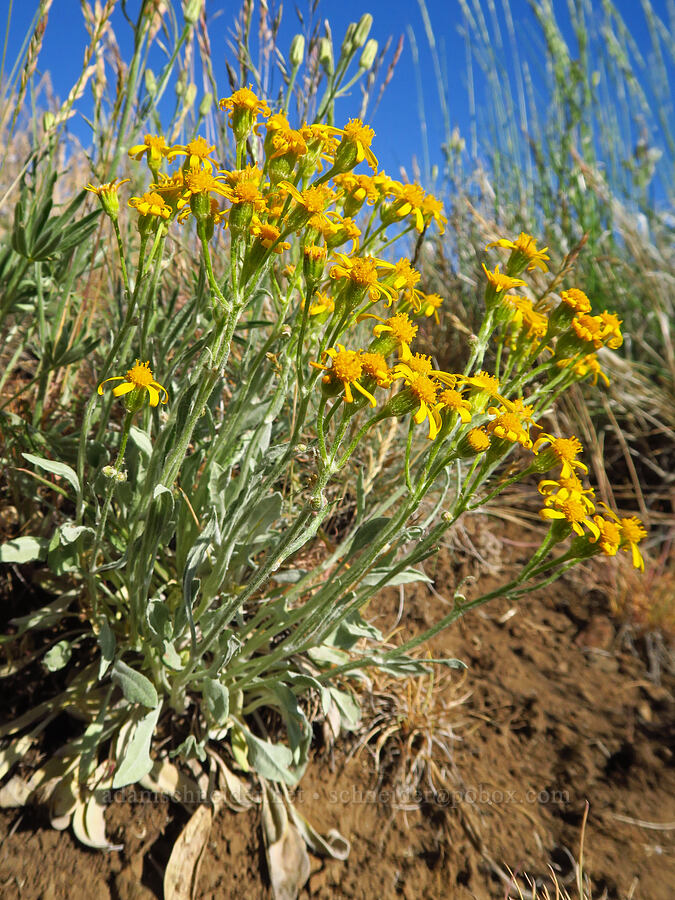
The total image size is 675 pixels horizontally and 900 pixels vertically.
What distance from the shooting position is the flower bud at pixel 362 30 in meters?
1.88

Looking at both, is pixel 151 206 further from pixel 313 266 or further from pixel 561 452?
pixel 561 452

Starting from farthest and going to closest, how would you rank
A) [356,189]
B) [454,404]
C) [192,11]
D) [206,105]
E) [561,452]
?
[206,105], [192,11], [356,189], [561,452], [454,404]

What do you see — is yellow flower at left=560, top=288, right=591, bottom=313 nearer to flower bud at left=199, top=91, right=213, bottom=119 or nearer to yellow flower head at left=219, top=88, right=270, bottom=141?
yellow flower head at left=219, top=88, right=270, bottom=141

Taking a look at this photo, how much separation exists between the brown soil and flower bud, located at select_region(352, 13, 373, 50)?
1895 mm

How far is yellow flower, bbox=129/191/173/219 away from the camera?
1.27 meters

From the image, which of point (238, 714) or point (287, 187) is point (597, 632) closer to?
point (238, 714)

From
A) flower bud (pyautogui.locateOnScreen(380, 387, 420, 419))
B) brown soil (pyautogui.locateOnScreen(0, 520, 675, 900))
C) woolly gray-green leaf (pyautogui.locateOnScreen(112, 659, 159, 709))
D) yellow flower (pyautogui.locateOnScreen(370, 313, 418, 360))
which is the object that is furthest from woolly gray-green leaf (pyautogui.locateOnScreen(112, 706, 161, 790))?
yellow flower (pyautogui.locateOnScreen(370, 313, 418, 360))

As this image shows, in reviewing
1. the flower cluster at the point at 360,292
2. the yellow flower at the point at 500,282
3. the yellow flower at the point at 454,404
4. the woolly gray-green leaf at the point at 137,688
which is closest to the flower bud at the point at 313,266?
the flower cluster at the point at 360,292

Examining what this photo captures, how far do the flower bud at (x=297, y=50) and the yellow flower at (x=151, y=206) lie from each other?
0.94 m

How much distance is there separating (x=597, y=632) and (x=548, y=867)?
1.16m

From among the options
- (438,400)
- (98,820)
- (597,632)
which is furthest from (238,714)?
(597,632)

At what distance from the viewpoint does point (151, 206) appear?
1.27m

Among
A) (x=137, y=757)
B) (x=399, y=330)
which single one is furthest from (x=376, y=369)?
(x=137, y=757)

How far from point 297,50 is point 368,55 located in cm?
24
